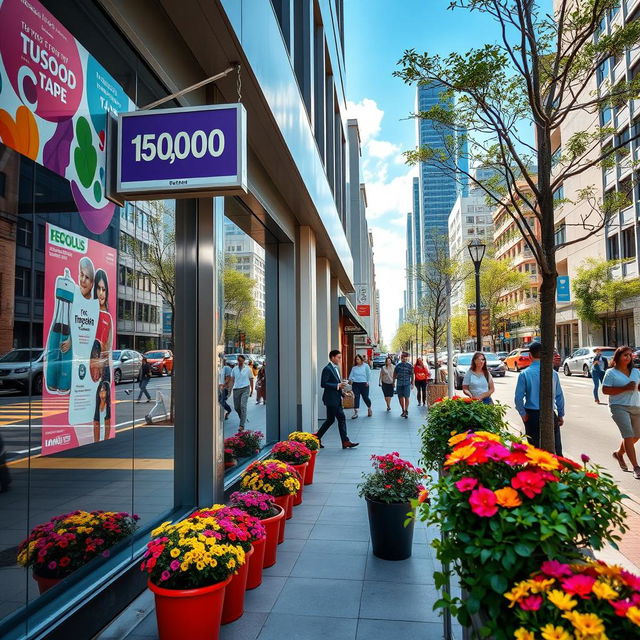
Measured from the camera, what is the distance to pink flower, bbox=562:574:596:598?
153 centimetres

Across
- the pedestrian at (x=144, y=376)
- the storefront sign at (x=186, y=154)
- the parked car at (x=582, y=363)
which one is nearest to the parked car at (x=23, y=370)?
the storefront sign at (x=186, y=154)

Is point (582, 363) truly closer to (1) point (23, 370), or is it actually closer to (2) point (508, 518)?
(2) point (508, 518)

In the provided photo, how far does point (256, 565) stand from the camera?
4199 millimetres

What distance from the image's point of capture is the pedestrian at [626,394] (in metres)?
7.50

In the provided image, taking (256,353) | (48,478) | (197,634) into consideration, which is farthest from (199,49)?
(256,353)

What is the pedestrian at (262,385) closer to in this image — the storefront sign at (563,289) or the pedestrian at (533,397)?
the pedestrian at (533,397)

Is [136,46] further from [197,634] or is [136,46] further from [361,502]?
[361,502]

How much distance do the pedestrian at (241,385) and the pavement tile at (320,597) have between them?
121 inches

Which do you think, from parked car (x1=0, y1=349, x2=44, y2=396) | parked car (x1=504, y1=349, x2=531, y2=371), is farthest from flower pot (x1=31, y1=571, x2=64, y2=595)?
parked car (x1=504, y1=349, x2=531, y2=371)

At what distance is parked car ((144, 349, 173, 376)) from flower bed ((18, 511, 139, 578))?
1344 millimetres

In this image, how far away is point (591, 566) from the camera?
1.71 m

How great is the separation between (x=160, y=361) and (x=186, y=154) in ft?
7.12

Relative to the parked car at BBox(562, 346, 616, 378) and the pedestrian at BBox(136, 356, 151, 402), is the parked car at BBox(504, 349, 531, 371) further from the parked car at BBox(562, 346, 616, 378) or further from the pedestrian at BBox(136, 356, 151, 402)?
the pedestrian at BBox(136, 356, 151, 402)

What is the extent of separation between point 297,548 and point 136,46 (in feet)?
15.8
